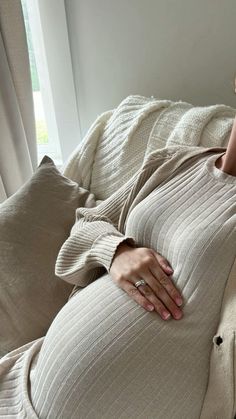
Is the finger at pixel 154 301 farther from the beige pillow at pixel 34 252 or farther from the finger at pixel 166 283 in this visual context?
the beige pillow at pixel 34 252

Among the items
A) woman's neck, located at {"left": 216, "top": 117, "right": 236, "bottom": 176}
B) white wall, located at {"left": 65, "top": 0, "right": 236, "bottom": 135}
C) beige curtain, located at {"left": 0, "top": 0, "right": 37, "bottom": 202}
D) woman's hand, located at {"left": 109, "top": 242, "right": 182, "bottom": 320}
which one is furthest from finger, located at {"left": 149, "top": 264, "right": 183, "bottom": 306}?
beige curtain, located at {"left": 0, "top": 0, "right": 37, "bottom": 202}

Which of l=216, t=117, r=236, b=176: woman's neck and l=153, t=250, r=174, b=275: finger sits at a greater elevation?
l=216, t=117, r=236, b=176: woman's neck

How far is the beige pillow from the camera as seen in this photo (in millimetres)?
1061

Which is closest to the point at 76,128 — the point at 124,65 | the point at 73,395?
the point at 124,65

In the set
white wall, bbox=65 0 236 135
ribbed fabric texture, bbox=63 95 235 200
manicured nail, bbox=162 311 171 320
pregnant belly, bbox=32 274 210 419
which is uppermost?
white wall, bbox=65 0 236 135

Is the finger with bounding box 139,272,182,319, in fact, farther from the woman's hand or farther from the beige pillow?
the beige pillow

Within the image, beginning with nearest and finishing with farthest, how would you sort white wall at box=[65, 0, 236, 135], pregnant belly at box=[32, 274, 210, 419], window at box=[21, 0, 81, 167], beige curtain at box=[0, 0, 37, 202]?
pregnant belly at box=[32, 274, 210, 419] → white wall at box=[65, 0, 236, 135] → beige curtain at box=[0, 0, 37, 202] → window at box=[21, 0, 81, 167]

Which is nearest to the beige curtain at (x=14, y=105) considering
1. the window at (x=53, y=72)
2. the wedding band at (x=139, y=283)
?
the window at (x=53, y=72)

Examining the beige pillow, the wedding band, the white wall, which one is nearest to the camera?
the wedding band

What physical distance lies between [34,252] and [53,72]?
2.86ft

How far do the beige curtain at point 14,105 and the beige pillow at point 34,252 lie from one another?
40 cm

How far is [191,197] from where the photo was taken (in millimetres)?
918

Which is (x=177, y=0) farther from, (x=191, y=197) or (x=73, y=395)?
(x=73, y=395)

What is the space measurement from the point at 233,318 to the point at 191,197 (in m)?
0.30
